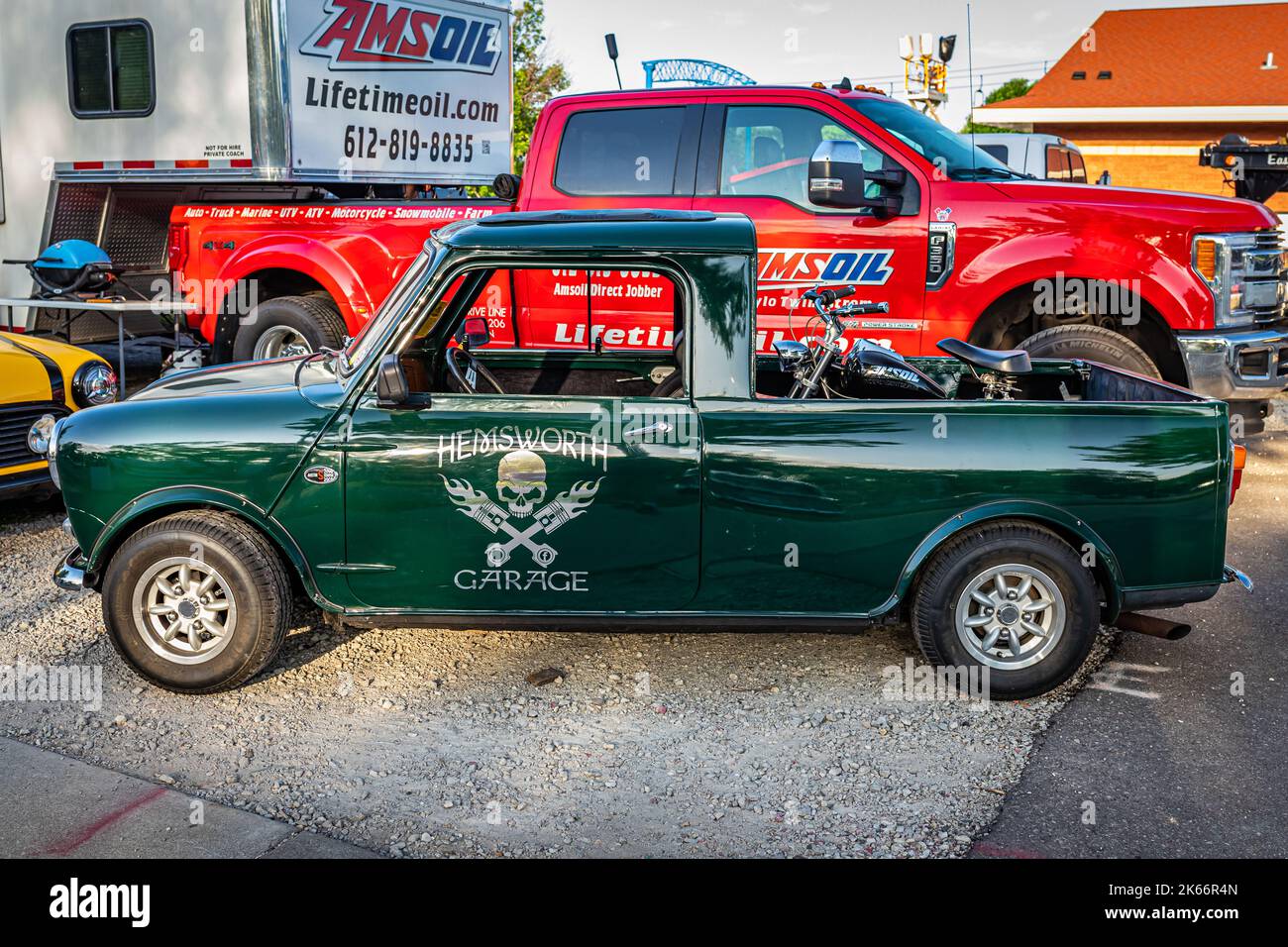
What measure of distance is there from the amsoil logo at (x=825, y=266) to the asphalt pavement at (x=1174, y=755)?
8.63 feet

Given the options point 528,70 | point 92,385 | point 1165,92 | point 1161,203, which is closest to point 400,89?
point 92,385

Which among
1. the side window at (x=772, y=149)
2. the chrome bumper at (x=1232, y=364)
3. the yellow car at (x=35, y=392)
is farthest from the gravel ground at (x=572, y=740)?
the side window at (x=772, y=149)

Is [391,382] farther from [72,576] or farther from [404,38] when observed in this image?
[404,38]

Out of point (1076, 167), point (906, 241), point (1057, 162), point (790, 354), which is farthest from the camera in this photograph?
point (1076, 167)

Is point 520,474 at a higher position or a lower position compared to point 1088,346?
lower

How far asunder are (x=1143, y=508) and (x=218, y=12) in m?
8.09

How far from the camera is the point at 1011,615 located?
4539mm

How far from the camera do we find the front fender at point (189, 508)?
4488 mm

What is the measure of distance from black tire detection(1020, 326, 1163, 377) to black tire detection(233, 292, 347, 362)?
4.44m

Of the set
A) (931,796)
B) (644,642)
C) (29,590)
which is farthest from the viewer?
(29,590)

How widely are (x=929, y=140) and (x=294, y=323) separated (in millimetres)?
4278

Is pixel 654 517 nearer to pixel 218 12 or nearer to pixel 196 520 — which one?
pixel 196 520

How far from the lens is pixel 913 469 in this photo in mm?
4426
